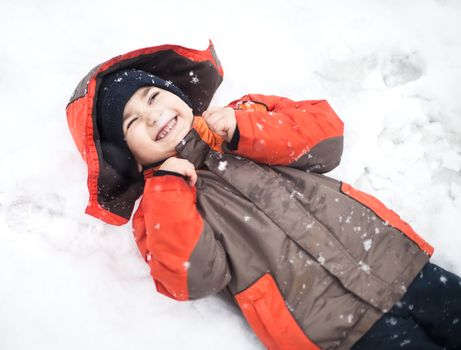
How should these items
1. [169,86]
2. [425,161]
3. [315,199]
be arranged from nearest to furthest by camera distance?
[315,199], [169,86], [425,161]

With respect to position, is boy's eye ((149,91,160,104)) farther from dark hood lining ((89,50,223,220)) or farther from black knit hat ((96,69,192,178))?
dark hood lining ((89,50,223,220))

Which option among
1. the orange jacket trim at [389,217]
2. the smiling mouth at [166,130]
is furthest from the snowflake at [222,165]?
the orange jacket trim at [389,217]

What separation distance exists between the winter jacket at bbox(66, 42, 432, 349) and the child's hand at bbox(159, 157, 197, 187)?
0.03 metres

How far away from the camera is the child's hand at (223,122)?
5.29 ft

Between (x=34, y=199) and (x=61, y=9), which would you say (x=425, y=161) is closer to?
(x=34, y=199)

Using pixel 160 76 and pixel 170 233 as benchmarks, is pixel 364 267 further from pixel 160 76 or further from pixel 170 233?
pixel 160 76

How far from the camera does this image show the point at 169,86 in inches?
71.6

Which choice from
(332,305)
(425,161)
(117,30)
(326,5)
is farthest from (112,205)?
(326,5)

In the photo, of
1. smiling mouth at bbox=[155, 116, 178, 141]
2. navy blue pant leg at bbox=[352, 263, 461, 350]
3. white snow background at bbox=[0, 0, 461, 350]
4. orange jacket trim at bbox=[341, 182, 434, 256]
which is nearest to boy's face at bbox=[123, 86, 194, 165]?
smiling mouth at bbox=[155, 116, 178, 141]

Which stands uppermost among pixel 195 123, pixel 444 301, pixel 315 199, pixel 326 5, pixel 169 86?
pixel 326 5

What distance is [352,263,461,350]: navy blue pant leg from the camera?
4.94 ft

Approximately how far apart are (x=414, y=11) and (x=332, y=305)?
2.07m

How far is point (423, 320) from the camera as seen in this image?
1.56 m

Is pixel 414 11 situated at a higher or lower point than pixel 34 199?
higher
